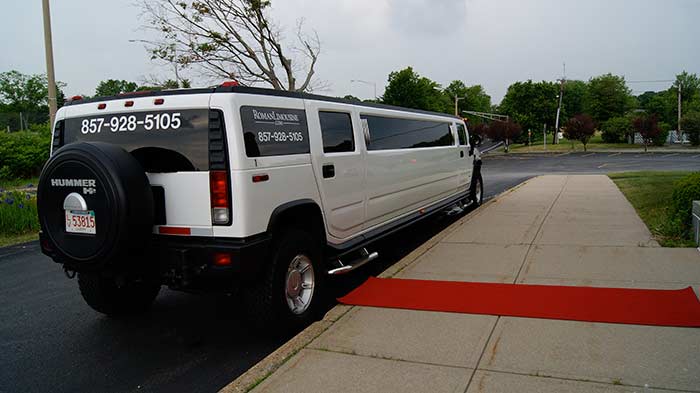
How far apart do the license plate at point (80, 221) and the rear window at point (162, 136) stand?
1.93 ft

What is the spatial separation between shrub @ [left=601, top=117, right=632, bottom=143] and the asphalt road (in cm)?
6648

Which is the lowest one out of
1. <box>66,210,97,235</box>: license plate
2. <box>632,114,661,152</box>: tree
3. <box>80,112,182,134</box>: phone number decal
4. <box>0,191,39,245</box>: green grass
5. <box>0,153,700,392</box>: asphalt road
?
<box>0,153,700,392</box>: asphalt road

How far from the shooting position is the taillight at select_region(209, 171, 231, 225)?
12.8 ft

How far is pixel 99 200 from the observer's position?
3734 millimetres

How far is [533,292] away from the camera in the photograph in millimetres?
5168

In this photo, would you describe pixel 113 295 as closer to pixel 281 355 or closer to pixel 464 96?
pixel 281 355

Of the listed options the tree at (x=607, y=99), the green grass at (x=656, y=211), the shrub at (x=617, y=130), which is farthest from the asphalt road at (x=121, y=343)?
the tree at (x=607, y=99)

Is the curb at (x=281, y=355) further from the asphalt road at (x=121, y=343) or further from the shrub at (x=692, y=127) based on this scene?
the shrub at (x=692, y=127)

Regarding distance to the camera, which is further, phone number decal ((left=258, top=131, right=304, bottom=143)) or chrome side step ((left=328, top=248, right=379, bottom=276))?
chrome side step ((left=328, top=248, right=379, bottom=276))

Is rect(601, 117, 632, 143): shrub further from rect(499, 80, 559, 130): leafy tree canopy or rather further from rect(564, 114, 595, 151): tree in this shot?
rect(499, 80, 559, 130): leafy tree canopy

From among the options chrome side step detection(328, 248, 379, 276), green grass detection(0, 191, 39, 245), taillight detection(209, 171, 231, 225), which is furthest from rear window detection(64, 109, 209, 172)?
green grass detection(0, 191, 39, 245)

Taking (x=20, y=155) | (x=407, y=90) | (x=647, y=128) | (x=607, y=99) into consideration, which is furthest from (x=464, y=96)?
(x=20, y=155)

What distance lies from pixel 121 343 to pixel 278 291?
4.94ft

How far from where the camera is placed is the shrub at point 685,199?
7.32 m
